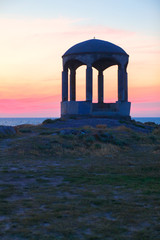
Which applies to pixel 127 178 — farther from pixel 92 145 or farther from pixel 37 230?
pixel 92 145

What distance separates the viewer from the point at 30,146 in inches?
724

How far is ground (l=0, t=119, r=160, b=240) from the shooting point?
648cm

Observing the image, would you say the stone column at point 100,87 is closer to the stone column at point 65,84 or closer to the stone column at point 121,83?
the stone column at point 121,83

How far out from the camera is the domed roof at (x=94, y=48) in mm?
36219

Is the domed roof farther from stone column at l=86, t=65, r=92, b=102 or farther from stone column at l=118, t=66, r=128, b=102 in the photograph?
stone column at l=118, t=66, r=128, b=102

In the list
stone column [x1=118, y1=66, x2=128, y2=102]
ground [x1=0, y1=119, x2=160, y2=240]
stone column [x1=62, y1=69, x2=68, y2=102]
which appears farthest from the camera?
stone column [x1=62, y1=69, x2=68, y2=102]

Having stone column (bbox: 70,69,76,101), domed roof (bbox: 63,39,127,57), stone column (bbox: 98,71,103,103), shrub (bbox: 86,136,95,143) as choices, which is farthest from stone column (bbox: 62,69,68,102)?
shrub (bbox: 86,136,95,143)

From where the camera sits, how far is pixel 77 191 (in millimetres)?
9578

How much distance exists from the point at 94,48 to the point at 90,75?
3.13m

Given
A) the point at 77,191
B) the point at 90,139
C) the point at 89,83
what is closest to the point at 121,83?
the point at 89,83

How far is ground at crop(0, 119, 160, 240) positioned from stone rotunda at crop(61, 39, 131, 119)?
17.0m

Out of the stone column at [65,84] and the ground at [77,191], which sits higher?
the stone column at [65,84]

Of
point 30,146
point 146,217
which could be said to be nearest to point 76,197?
point 146,217

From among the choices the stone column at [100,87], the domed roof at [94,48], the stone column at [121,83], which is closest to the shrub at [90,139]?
the domed roof at [94,48]
